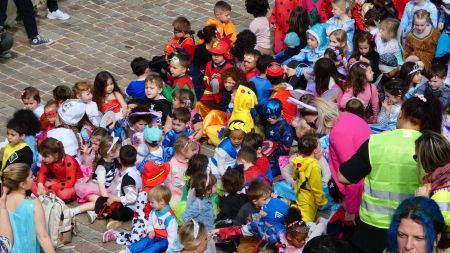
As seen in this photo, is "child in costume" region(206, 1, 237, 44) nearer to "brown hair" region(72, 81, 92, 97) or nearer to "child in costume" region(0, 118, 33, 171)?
"brown hair" region(72, 81, 92, 97)

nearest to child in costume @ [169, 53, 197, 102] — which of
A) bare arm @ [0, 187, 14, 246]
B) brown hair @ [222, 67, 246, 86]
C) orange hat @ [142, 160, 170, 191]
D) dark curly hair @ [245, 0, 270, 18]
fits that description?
brown hair @ [222, 67, 246, 86]

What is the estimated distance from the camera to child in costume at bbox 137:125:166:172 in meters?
Result: 11.0

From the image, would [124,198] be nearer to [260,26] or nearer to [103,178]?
[103,178]

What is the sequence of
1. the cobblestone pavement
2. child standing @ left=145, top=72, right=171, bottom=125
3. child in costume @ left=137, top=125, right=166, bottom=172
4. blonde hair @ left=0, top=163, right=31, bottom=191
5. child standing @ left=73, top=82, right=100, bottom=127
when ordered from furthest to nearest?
the cobblestone pavement < child standing @ left=145, top=72, right=171, bottom=125 < child standing @ left=73, top=82, right=100, bottom=127 < child in costume @ left=137, top=125, right=166, bottom=172 < blonde hair @ left=0, top=163, right=31, bottom=191

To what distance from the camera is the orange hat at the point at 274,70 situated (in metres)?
12.2

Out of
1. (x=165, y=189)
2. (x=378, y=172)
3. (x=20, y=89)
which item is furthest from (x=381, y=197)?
(x=20, y=89)

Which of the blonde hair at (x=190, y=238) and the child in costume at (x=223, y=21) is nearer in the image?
the blonde hair at (x=190, y=238)

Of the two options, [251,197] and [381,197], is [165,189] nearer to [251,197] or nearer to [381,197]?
[251,197]

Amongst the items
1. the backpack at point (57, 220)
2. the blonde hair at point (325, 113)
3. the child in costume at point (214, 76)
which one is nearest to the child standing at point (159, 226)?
the backpack at point (57, 220)

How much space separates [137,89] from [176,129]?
1.29 metres

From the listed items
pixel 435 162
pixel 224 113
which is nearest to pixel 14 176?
pixel 224 113

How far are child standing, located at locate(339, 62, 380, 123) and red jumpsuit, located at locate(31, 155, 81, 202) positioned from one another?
3.48 meters

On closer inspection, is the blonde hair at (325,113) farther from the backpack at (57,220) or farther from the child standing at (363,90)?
the backpack at (57,220)

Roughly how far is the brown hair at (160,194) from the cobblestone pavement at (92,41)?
2.40 meters
